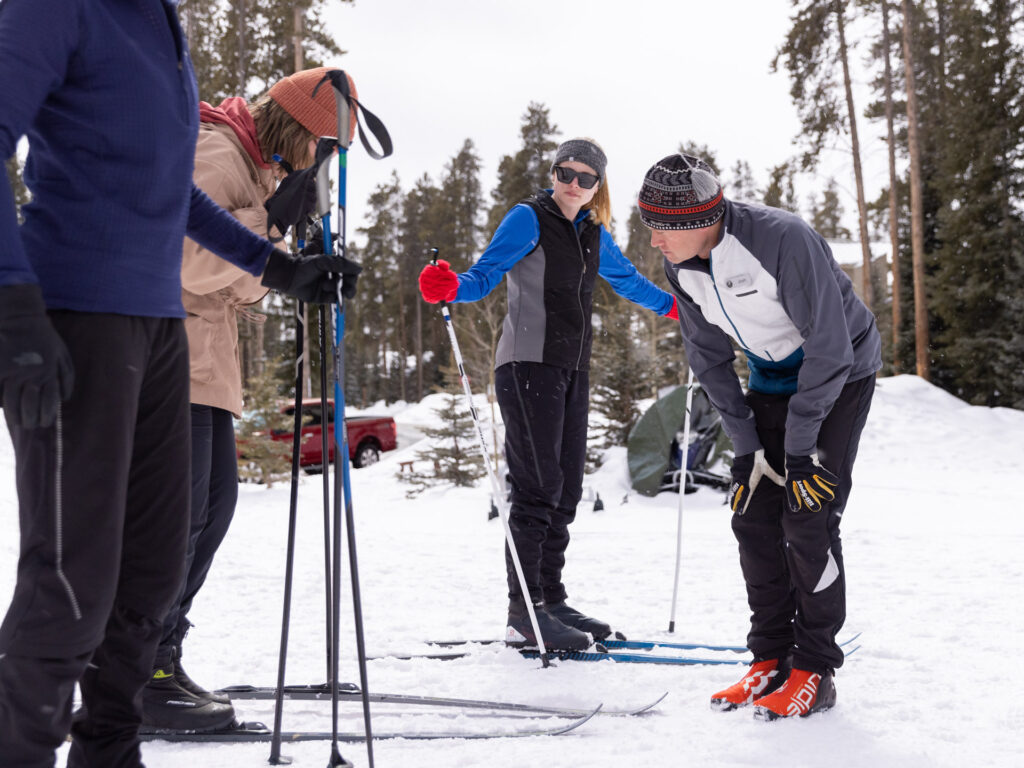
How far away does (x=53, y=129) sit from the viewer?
1.42m

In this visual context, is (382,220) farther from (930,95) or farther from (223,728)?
(223,728)

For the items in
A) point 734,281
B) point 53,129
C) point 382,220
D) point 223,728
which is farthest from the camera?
point 382,220

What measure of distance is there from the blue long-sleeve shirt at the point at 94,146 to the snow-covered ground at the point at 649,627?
1.46 m

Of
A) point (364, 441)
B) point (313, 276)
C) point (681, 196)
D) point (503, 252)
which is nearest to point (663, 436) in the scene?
point (503, 252)

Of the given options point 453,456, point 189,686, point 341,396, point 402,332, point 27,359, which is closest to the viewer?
point 27,359

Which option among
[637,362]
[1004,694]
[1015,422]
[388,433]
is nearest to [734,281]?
[1004,694]

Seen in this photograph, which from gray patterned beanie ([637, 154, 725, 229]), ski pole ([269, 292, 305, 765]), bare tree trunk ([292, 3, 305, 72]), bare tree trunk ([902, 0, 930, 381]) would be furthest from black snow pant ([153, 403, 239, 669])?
bare tree trunk ([902, 0, 930, 381])

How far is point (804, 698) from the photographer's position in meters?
2.53

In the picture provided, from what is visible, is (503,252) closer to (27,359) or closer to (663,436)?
(27,359)

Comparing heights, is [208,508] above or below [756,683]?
above

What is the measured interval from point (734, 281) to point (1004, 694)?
68.5 inches

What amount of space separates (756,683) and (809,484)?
30.3 inches

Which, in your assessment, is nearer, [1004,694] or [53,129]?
[53,129]

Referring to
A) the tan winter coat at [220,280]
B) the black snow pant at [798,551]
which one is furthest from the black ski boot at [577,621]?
the tan winter coat at [220,280]
